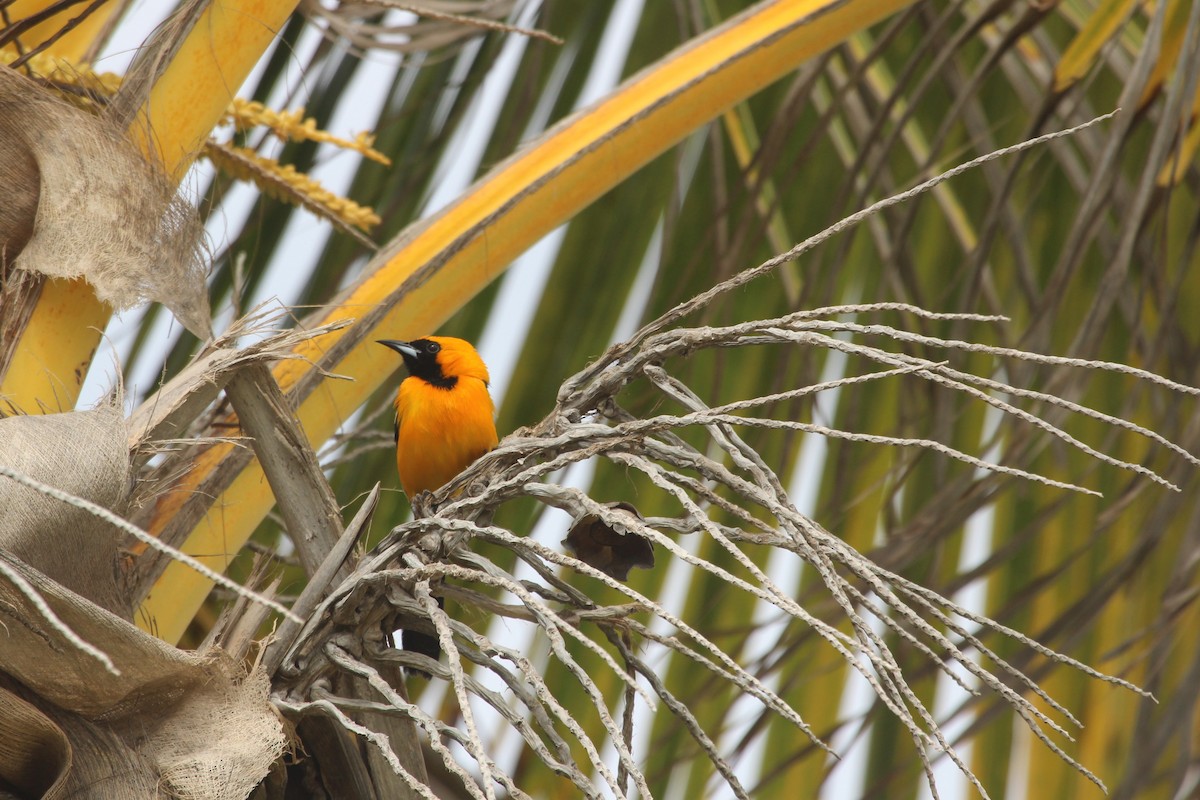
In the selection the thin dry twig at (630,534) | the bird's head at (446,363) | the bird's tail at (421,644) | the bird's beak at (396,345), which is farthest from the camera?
the bird's head at (446,363)

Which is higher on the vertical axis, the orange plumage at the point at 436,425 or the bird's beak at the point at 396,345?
the bird's beak at the point at 396,345

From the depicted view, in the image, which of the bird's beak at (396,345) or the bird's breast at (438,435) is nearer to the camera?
the bird's beak at (396,345)

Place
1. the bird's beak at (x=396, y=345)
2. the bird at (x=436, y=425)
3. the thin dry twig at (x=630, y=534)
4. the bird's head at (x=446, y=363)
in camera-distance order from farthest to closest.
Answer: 1. the bird's head at (x=446, y=363)
2. the bird at (x=436, y=425)
3. the bird's beak at (x=396, y=345)
4. the thin dry twig at (x=630, y=534)

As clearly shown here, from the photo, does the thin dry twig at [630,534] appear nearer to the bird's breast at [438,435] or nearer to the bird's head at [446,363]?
the bird's breast at [438,435]

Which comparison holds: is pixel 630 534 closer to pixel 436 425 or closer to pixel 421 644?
pixel 421 644

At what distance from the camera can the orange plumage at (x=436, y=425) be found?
3266 millimetres

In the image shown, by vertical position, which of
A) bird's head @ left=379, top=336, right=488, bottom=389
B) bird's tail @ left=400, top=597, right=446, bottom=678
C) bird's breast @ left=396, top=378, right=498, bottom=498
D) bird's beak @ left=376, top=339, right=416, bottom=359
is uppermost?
bird's head @ left=379, top=336, right=488, bottom=389

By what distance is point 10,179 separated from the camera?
6.16 feet

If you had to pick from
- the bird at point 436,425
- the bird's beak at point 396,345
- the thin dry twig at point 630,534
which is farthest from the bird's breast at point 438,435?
the thin dry twig at point 630,534

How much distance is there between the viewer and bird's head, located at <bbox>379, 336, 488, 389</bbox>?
3383mm

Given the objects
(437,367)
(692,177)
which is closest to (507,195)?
(692,177)

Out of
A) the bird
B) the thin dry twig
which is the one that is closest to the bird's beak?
the thin dry twig

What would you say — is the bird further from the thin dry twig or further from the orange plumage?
the thin dry twig

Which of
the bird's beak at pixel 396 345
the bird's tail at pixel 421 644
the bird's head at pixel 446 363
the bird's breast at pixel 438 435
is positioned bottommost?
the bird's tail at pixel 421 644
